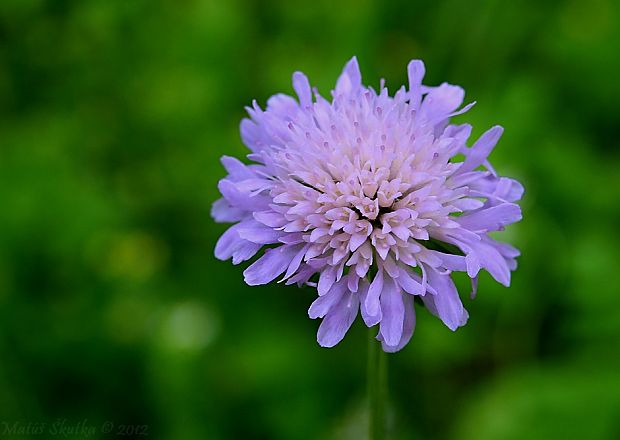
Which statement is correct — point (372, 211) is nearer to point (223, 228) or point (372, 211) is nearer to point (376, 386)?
point (376, 386)

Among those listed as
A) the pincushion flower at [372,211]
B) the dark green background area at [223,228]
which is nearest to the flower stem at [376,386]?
the pincushion flower at [372,211]

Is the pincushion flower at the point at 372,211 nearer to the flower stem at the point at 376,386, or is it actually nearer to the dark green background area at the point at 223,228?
the flower stem at the point at 376,386

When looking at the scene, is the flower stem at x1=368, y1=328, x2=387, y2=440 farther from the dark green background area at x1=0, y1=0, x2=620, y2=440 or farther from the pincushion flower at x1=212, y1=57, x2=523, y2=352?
the dark green background area at x1=0, y1=0, x2=620, y2=440

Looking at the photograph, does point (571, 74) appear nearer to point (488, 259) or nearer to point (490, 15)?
point (490, 15)

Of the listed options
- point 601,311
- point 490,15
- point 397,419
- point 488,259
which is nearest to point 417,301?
point 488,259

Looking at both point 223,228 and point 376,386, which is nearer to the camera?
point 376,386

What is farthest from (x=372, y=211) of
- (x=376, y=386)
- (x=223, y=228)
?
(x=223, y=228)
